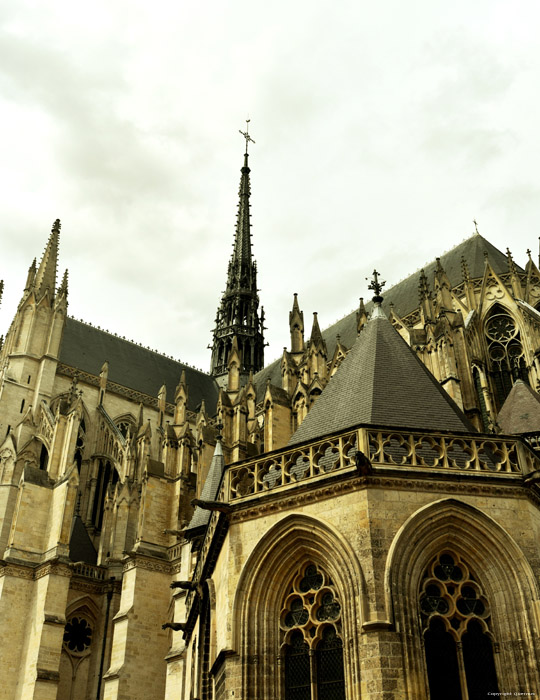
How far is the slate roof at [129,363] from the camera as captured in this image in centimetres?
3384

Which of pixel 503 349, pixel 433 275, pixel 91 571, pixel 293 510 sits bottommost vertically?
pixel 293 510

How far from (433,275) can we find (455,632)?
73.2ft

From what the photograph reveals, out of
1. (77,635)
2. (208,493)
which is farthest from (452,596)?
(77,635)

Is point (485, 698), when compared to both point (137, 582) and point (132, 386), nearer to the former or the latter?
point (137, 582)

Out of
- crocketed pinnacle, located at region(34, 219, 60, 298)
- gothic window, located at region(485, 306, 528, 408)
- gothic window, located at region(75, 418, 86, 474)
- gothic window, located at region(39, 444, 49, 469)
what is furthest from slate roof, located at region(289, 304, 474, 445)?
crocketed pinnacle, located at region(34, 219, 60, 298)

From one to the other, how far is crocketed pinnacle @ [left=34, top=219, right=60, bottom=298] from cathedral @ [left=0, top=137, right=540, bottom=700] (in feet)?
0.55

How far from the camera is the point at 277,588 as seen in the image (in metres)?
8.62

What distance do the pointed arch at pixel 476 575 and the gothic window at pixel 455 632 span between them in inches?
4.8

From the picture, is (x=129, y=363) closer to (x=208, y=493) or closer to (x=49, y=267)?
(x=49, y=267)

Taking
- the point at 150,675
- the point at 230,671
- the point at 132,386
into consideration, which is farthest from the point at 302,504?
the point at 132,386

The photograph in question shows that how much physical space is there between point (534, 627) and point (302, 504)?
2.87m

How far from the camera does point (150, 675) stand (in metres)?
18.9

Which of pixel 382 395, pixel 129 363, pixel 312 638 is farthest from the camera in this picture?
pixel 129 363

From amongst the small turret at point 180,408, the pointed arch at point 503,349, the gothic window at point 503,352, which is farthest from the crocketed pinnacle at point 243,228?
the gothic window at point 503,352
